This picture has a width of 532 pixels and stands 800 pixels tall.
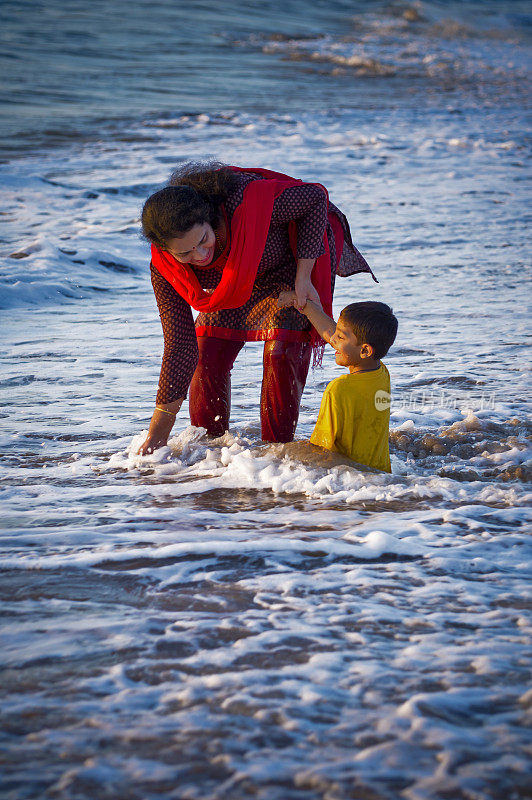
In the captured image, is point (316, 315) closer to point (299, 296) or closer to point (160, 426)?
point (299, 296)

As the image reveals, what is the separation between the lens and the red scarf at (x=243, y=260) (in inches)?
137

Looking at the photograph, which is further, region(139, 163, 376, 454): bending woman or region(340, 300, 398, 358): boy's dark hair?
region(340, 300, 398, 358): boy's dark hair

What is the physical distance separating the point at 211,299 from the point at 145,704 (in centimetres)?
194

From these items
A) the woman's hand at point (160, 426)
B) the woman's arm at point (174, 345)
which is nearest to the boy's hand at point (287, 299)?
the woman's arm at point (174, 345)

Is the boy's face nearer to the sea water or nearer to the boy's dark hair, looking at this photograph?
the boy's dark hair

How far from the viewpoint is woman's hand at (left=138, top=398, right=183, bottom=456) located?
12.4ft

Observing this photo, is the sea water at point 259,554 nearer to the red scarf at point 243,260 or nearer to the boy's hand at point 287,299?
the boy's hand at point 287,299

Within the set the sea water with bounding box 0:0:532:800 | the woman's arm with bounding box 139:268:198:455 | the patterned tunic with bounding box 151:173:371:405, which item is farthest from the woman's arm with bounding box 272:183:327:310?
the sea water with bounding box 0:0:532:800

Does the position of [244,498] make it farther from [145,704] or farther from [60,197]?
[60,197]

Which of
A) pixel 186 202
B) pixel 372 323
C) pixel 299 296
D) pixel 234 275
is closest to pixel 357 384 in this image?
pixel 372 323

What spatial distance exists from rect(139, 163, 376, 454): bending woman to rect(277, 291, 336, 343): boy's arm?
43mm

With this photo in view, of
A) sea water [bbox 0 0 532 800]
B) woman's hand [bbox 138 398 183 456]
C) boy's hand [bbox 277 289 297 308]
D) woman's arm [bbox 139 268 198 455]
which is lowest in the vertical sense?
sea water [bbox 0 0 532 800]

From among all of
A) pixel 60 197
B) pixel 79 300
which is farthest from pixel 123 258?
pixel 60 197

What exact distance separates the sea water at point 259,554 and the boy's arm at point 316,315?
53 centimetres
